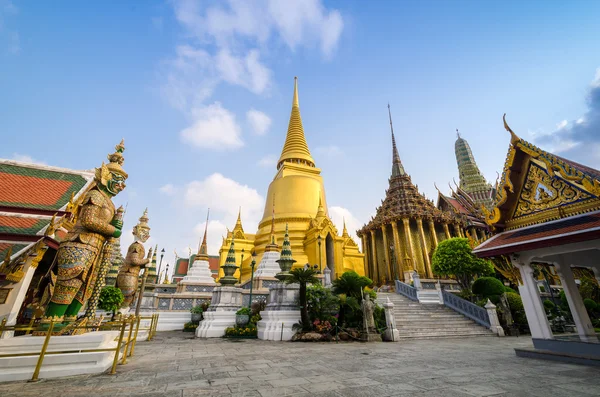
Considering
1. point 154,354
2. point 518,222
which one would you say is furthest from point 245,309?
point 518,222

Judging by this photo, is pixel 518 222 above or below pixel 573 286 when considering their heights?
above

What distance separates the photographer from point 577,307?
20.6 ft


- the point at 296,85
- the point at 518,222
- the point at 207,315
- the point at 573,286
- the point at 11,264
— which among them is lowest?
the point at 207,315

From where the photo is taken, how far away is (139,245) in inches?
449

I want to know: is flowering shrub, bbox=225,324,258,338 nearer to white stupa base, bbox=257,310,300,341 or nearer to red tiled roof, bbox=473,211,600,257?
white stupa base, bbox=257,310,300,341

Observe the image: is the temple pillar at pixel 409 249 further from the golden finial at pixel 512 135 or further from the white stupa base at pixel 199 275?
the golden finial at pixel 512 135

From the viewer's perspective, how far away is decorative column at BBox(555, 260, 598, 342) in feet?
19.7

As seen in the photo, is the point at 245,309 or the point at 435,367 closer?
the point at 435,367

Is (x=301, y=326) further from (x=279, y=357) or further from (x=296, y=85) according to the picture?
(x=296, y=85)

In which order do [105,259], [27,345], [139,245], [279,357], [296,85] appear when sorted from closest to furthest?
[27,345], [105,259], [279,357], [139,245], [296,85]

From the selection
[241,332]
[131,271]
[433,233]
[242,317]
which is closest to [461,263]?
[433,233]

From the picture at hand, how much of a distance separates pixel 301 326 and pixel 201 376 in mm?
6401

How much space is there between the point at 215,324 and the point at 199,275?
6637 mm

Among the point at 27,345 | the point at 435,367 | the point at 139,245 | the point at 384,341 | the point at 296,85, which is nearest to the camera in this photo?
the point at 27,345
